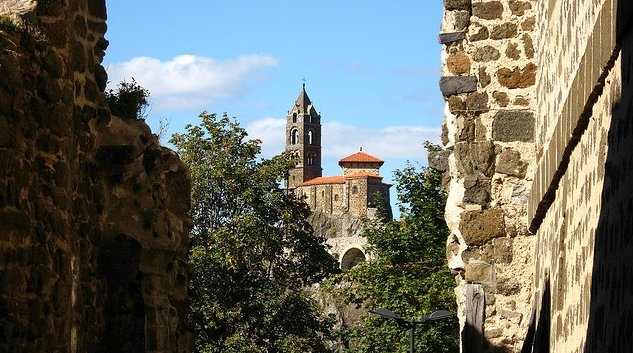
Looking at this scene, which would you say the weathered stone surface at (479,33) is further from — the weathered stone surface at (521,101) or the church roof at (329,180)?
the church roof at (329,180)

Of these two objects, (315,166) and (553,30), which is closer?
(553,30)

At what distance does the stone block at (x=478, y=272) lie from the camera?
12578 millimetres

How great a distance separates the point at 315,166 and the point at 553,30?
179634 mm

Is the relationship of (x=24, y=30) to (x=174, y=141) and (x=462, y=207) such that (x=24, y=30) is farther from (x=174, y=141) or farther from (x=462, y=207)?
(x=174, y=141)

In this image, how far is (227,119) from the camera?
52.1 meters

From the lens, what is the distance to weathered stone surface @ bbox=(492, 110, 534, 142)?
12492mm

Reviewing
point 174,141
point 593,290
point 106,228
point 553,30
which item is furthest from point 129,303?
point 174,141

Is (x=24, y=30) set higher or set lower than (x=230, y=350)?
higher

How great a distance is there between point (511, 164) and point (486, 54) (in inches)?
41.6

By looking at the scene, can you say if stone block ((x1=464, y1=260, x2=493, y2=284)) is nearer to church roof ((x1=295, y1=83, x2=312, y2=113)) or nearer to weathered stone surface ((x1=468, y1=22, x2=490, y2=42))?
weathered stone surface ((x1=468, y1=22, x2=490, y2=42))

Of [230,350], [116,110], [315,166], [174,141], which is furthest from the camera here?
[315,166]

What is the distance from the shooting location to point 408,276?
44438mm

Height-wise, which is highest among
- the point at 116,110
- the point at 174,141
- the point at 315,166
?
the point at 315,166

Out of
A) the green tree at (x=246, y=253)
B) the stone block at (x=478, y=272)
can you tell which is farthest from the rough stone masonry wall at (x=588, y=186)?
the green tree at (x=246, y=253)
